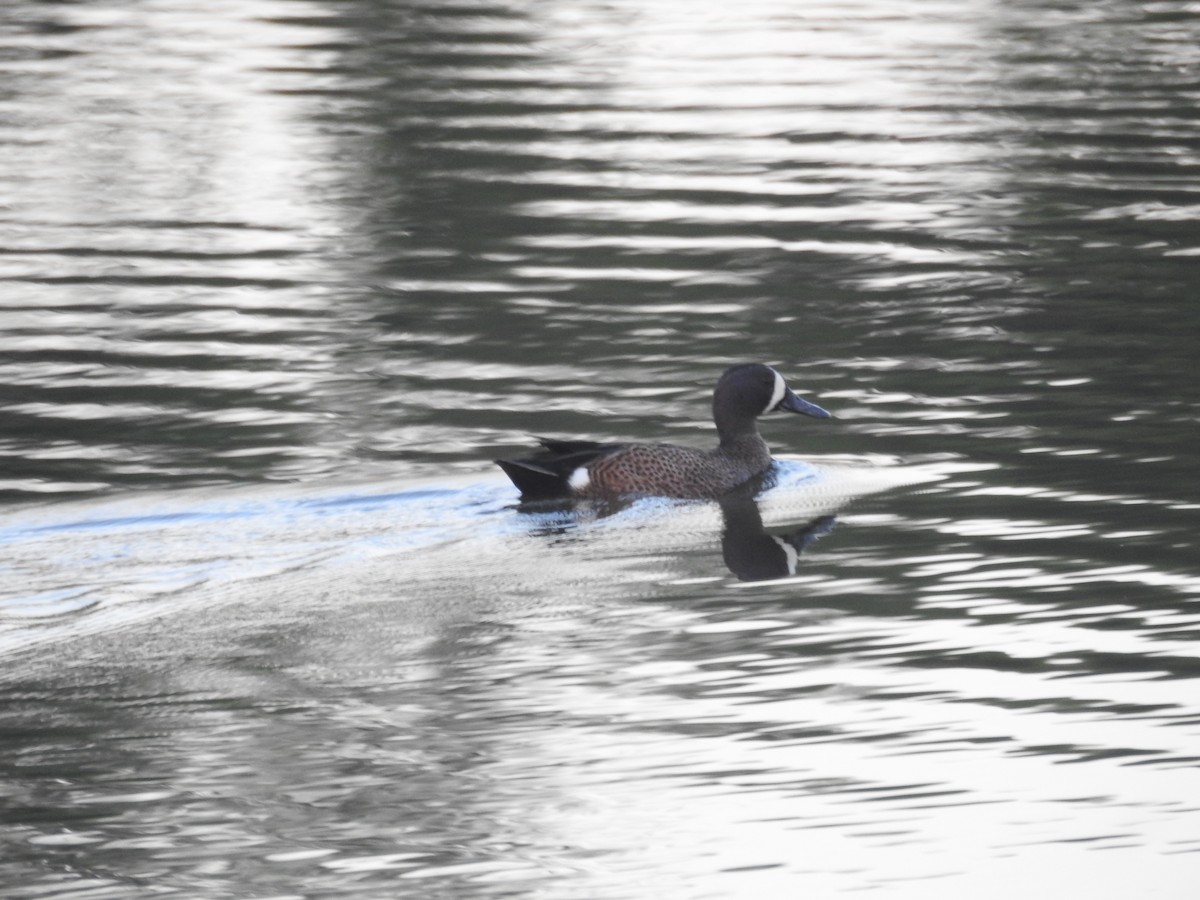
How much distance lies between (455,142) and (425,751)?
14894 mm

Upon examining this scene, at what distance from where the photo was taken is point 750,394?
12078 millimetres

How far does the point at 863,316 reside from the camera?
14789 millimetres

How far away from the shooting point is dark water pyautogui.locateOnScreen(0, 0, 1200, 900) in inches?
264

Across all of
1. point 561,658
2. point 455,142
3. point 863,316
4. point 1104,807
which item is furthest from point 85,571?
point 455,142

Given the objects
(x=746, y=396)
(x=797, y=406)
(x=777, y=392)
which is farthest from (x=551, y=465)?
(x=797, y=406)

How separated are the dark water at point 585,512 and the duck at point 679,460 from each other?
0.81 feet

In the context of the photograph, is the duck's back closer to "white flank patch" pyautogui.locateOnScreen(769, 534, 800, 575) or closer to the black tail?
the black tail

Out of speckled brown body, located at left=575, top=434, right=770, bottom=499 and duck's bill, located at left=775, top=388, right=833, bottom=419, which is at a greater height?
duck's bill, located at left=775, top=388, right=833, bottom=419

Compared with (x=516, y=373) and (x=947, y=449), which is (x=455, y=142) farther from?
(x=947, y=449)

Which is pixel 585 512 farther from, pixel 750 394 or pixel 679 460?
pixel 750 394

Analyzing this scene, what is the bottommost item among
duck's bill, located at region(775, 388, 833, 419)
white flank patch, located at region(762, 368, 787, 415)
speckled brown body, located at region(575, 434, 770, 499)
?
speckled brown body, located at region(575, 434, 770, 499)

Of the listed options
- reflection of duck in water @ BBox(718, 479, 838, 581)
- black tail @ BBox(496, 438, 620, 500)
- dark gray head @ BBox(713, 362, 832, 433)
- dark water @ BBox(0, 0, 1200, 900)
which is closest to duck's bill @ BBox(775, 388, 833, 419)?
dark gray head @ BBox(713, 362, 832, 433)

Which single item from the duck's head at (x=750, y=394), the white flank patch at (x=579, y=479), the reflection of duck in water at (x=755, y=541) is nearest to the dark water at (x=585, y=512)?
the reflection of duck in water at (x=755, y=541)

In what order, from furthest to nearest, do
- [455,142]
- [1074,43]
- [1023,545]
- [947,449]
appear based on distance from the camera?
[1074,43] < [455,142] < [947,449] < [1023,545]
